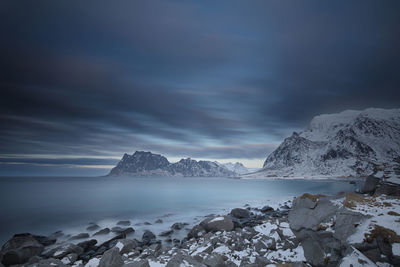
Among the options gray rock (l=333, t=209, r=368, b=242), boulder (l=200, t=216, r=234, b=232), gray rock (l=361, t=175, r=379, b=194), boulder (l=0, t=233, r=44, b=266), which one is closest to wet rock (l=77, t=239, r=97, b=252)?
boulder (l=0, t=233, r=44, b=266)

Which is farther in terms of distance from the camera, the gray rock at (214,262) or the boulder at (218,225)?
the boulder at (218,225)

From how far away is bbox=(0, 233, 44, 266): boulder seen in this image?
54.7 feet

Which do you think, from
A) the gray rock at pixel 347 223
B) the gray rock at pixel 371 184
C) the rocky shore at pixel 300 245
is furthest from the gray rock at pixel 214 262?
the gray rock at pixel 371 184

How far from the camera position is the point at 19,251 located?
17.5m

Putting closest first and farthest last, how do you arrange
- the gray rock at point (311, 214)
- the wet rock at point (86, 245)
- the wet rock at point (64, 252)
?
the gray rock at point (311, 214), the wet rock at point (64, 252), the wet rock at point (86, 245)

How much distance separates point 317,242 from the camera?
12398 mm

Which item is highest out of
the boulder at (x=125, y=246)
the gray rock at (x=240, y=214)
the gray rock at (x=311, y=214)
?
the gray rock at (x=311, y=214)

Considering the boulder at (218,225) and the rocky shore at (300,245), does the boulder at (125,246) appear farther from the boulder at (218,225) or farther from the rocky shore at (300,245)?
the boulder at (218,225)

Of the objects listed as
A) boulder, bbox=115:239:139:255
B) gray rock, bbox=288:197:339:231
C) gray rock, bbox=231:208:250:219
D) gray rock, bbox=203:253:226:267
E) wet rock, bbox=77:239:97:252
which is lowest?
wet rock, bbox=77:239:97:252

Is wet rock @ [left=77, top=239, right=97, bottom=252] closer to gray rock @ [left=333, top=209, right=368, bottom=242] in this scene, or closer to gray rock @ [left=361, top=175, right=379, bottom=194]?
gray rock @ [left=333, top=209, right=368, bottom=242]

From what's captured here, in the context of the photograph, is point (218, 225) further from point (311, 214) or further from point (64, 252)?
point (64, 252)

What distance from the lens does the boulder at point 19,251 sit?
54.7 feet

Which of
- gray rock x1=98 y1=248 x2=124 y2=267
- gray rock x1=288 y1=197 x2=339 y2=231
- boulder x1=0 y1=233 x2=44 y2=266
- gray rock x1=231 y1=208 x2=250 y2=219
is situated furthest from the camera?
gray rock x1=231 y1=208 x2=250 y2=219

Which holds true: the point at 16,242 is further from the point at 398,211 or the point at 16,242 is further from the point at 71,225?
the point at 398,211
